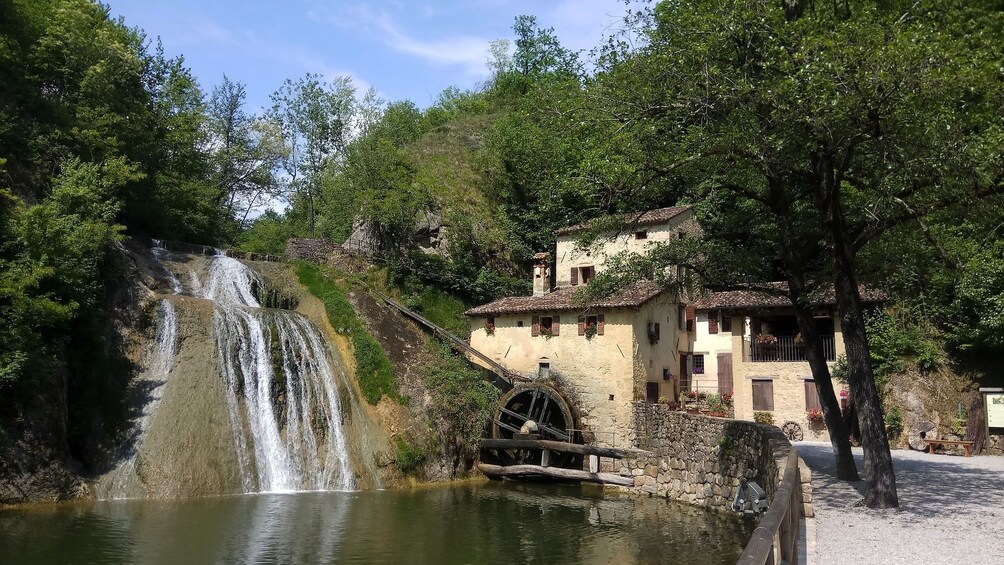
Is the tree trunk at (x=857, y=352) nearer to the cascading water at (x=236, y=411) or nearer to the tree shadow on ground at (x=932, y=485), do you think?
the tree shadow on ground at (x=932, y=485)

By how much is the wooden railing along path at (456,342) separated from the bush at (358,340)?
252cm

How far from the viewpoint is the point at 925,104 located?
34.8ft

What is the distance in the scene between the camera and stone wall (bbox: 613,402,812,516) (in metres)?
16.7

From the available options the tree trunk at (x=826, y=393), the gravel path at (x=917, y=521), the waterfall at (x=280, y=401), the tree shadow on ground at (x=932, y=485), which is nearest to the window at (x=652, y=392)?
the tree shadow on ground at (x=932, y=485)

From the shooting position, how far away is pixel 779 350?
27953 millimetres

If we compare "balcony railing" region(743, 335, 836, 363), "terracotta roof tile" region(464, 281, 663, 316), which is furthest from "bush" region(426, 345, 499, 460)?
"balcony railing" region(743, 335, 836, 363)

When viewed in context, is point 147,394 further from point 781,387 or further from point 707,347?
point 781,387

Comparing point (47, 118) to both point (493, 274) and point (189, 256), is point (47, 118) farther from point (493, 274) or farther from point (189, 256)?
point (493, 274)

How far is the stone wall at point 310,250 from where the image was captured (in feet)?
106

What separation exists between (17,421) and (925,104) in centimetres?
2086

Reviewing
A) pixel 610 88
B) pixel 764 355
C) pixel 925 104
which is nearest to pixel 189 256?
pixel 610 88

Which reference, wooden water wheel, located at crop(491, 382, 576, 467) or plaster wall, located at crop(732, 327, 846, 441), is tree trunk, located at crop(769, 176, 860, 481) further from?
plaster wall, located at crop(732, 327, 846, 441)

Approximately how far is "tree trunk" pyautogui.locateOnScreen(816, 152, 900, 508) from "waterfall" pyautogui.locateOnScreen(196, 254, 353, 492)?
15122mm

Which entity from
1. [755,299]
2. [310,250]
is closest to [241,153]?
[310,250]
